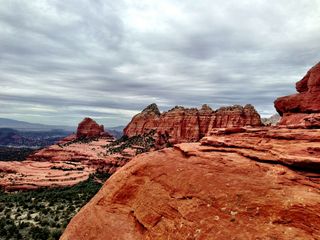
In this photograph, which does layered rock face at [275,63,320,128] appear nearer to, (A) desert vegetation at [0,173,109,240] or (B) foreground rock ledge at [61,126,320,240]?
(B) foreground rock ledge at [61,126,320,240]

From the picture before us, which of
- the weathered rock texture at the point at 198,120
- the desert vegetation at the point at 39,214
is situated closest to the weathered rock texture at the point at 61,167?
the weathered rock texture at the point at 198,120

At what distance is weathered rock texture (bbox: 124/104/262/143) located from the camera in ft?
405

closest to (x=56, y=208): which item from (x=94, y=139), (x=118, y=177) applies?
(x=118, y=177)

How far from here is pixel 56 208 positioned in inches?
2384

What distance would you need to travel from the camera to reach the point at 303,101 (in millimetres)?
29375

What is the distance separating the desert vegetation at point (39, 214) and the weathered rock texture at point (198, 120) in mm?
56825

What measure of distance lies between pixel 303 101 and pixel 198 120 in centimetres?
10732

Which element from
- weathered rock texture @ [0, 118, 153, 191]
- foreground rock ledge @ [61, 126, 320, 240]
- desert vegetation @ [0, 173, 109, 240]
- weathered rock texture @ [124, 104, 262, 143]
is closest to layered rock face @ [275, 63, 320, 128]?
foreground rock ledge @ [61, 126, 320, 240]

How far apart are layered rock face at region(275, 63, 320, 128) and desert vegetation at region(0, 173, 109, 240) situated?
33.7 meters

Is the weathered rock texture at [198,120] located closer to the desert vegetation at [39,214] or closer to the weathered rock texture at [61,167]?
the weathered rock texture at [61,167]

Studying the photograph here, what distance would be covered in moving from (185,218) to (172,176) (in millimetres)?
3914

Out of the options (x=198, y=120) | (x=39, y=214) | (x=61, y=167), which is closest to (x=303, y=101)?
(x=39, y=214)

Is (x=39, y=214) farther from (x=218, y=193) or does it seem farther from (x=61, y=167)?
(x=61, y=167)

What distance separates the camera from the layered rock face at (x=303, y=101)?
91.0ft
